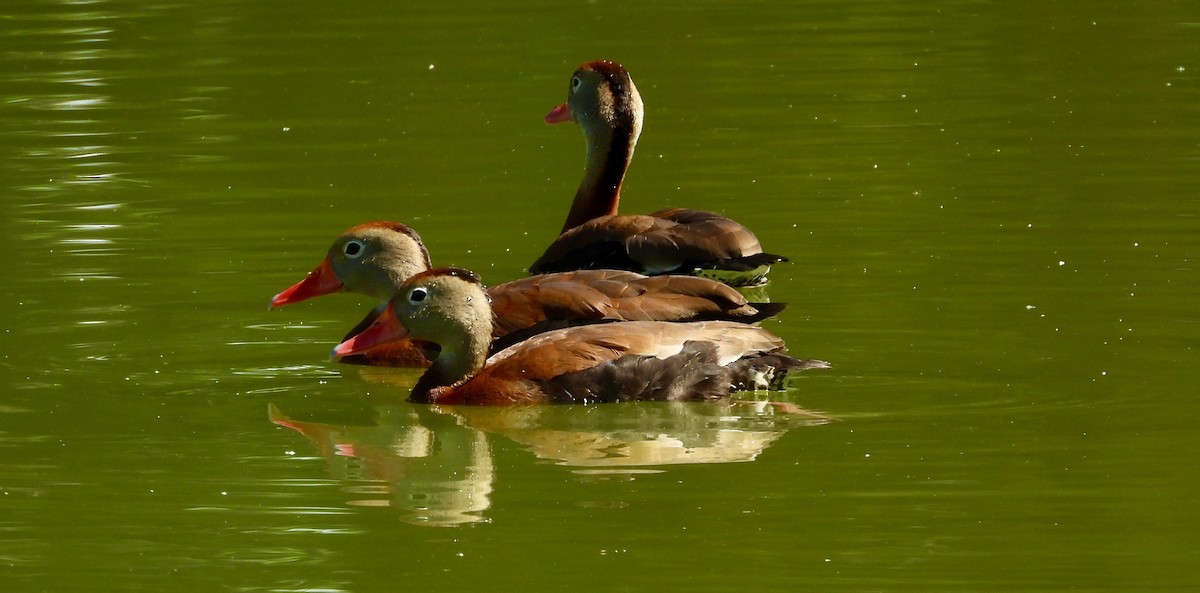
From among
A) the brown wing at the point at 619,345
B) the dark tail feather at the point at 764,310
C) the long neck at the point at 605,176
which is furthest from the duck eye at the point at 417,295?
the long neck at the point at 605,176

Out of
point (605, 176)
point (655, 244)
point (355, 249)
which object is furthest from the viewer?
point (605, 176)

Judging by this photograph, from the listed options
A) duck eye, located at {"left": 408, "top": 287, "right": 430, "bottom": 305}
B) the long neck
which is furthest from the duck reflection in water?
the long neck

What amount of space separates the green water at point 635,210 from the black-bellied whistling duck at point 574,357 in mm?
140

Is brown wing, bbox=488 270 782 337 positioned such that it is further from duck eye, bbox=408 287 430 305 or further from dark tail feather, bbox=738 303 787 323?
duck eye, bbox=408 287 430 305

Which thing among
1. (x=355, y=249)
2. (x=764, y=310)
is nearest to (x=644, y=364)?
(x=764, y=310)

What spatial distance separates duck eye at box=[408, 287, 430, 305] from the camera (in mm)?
9727

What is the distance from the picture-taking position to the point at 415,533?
25.0 feet

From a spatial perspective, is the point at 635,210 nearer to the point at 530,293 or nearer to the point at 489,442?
the point at 530,293

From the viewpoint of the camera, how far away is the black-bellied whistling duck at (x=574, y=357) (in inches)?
366

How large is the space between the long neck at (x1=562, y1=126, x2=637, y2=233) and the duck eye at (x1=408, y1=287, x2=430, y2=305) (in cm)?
313

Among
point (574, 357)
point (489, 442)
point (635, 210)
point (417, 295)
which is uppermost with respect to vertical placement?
point (635, 210)

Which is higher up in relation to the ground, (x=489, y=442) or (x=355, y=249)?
(x=355, y=249)

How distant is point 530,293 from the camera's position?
10.1 meters

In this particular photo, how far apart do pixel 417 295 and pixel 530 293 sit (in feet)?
2.01
